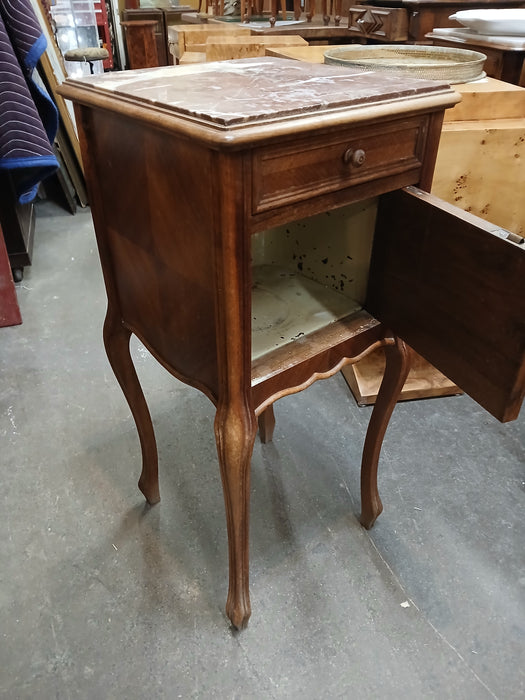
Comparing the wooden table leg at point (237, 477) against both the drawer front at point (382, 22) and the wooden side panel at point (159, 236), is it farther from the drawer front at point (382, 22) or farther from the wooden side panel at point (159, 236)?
the drawer front at point (382, 22)

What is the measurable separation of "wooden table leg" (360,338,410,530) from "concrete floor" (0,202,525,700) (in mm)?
63

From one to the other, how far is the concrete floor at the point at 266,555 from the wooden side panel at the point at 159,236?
48 cm

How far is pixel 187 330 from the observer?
75 centimetres

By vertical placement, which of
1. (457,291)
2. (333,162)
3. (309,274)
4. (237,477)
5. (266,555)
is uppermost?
(333,162)

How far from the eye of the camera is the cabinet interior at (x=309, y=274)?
848mm

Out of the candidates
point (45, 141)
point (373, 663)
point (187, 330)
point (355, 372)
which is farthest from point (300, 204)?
point (45, 141)

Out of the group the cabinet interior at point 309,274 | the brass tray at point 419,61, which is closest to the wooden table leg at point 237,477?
the cabinet interior at point 309,274

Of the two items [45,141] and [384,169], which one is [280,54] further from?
[384,169]

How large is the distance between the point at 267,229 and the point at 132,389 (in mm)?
454

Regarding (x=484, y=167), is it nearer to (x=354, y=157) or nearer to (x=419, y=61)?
(x=419, y=61)

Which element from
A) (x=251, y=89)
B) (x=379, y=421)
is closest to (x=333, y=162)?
(x=251, y=89)

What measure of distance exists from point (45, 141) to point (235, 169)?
149 centimetres

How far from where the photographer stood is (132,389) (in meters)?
1.01

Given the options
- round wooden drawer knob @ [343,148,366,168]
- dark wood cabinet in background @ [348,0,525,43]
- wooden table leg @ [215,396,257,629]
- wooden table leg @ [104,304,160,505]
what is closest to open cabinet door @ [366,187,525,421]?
round wooden drawer knob @ [343,148,366,168]
